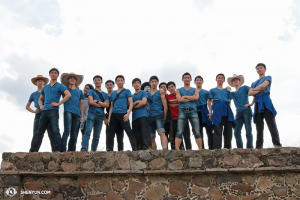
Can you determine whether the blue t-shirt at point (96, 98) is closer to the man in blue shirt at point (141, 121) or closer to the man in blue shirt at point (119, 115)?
the man in blue shirt at point (119, 115)

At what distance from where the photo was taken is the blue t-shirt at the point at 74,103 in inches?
282

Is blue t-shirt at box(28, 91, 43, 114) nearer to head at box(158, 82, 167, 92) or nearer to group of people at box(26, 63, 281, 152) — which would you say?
group of people at box(26, 63, 281, 152)

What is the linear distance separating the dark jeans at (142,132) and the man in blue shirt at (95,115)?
805 mm

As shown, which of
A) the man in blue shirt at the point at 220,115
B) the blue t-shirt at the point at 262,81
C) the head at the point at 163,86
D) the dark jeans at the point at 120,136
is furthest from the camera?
the head at the point at 163,86

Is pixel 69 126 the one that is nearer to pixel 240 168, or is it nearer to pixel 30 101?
pixel 30 101

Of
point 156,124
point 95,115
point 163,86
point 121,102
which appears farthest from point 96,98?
point 163,86

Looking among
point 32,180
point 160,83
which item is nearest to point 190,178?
point 160,83

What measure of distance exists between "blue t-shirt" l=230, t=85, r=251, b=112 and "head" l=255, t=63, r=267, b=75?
0.46 metres

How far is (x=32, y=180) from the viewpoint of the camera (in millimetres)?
6520

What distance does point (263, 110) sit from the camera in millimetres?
6727

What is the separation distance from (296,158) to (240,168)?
112 cm

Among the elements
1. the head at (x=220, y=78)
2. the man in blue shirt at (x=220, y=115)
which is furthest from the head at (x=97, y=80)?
the head at (x=220, y=78)

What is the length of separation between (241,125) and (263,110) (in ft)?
2.36

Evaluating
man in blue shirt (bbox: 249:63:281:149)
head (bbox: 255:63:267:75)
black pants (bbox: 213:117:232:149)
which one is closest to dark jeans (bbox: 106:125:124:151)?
black pants (bbox: 213:117:232:149)
